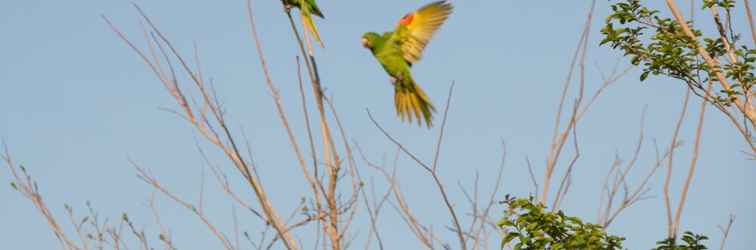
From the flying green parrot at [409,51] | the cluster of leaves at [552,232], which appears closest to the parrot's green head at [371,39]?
the flying green parrot at [409,51]

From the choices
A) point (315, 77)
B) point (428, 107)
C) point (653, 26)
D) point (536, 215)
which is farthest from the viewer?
point (428, 107)

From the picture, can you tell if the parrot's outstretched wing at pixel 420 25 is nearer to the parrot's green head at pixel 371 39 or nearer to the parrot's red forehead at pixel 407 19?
the parrot's red forehead at pixel 407 19

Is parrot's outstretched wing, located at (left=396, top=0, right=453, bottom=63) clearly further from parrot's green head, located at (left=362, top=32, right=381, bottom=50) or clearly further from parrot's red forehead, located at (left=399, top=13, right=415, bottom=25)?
parrot's green head, located at (left=362, top=32, right=381, bottom=50)

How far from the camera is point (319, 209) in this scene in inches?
169

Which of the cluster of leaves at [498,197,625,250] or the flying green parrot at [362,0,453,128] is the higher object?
the flying green parrot at [362,0,453,128]

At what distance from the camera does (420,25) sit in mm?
6180

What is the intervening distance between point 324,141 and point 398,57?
2.08m

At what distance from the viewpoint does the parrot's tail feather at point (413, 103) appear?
19.7 ft

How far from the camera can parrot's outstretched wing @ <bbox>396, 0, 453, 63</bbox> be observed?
6.17 metres

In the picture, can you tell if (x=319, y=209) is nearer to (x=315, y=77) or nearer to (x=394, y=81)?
(x=315, y=77)

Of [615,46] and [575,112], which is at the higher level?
[615,46]

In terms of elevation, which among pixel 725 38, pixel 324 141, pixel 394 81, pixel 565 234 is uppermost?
pixel 394 81

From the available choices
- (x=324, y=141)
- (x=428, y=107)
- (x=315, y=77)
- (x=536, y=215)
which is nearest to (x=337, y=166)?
(x=324, y=141)

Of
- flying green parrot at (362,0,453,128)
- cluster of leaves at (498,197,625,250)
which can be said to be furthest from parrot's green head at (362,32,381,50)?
cluster of leaves at (498,197,625,250)
